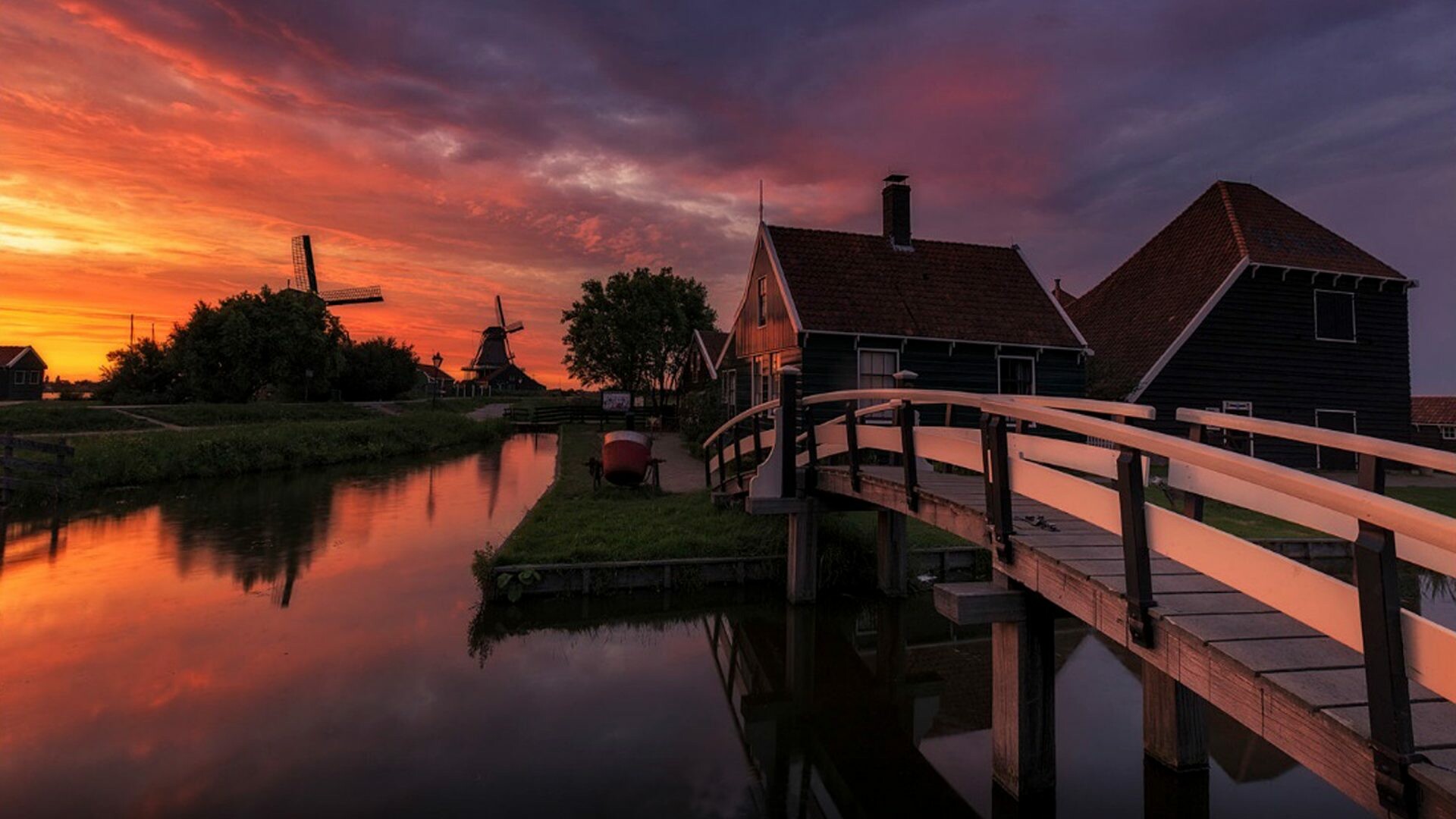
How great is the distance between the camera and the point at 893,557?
1183 centimetres

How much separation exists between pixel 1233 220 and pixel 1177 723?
22928 mm

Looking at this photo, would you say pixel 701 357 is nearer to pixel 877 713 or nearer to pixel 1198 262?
pixel 1198 262

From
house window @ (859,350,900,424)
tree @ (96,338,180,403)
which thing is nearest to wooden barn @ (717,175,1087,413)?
house window @ (859,350,900,424)

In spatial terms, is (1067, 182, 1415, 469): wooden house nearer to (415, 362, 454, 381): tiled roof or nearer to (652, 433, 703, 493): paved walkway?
(652, 433, 703, 493): paved walkway

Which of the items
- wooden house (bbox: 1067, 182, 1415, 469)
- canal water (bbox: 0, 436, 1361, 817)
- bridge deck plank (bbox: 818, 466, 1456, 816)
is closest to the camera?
bridge deck plank (bbox: 818, 466, 1456, 816)

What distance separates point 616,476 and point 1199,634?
Result: 14.3 m

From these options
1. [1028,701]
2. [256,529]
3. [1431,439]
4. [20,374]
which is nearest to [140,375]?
[20,374]

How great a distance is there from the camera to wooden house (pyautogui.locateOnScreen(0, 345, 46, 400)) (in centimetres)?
6203

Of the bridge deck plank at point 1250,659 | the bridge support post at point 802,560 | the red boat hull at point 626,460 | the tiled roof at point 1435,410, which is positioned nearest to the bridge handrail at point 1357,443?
the bridge deck plank at point 1250,659

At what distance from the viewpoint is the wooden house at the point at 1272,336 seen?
22469 millimetres

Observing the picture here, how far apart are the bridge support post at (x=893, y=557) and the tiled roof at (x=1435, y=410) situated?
50507 mm

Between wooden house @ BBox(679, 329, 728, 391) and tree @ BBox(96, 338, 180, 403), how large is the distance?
33.7m

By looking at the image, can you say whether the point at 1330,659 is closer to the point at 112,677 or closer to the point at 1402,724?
the point at 1402,724

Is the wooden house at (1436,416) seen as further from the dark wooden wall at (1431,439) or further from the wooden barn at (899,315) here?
the wooden barn at (899,315)
